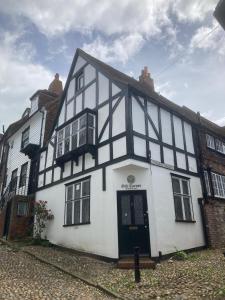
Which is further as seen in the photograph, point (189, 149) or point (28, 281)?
point (189, 149)

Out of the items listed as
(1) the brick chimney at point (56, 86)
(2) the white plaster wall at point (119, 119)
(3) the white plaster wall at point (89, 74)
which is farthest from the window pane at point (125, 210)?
(1) the brick chimney at point (56, 86)

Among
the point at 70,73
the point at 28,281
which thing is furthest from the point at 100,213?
the point at 70,73

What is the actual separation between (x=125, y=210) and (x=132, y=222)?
588 millimetres

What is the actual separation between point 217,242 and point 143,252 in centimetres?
479

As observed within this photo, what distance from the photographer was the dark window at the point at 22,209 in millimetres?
16344

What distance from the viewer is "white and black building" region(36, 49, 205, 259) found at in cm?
1148

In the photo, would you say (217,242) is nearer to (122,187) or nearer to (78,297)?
(122,187)

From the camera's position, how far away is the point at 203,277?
308 inches

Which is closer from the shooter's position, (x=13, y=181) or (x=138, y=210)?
(x=138, y=210)

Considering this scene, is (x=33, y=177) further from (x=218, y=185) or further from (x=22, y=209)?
(x=218, y=185)

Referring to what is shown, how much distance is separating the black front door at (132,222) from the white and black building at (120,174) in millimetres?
38

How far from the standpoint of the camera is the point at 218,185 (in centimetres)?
1631

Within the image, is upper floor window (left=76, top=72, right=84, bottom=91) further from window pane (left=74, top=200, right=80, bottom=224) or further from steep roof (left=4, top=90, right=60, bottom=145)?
window pane (left=74, top=200, right=80, bottom=224)

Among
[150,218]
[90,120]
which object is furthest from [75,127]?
[150,218]
